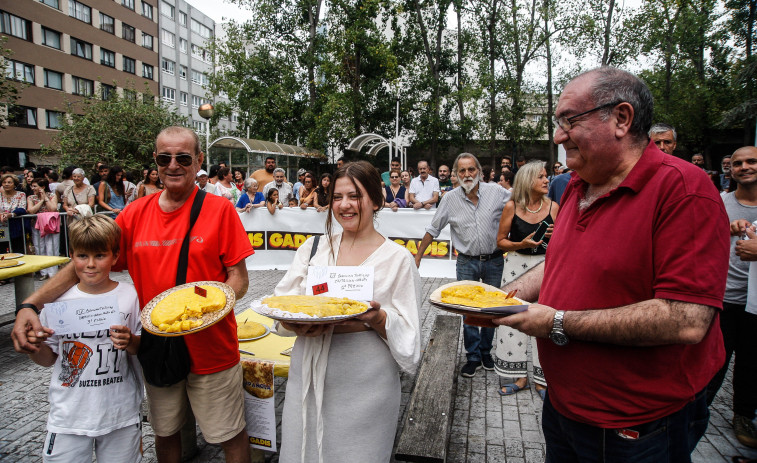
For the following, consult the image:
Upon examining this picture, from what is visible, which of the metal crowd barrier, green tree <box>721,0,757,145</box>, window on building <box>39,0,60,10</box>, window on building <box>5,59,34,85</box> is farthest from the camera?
window on building <box>39,0,60,10</box>

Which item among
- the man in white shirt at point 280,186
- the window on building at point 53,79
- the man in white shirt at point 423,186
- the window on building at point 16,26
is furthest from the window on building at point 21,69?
the man in white shirt at point 423,186

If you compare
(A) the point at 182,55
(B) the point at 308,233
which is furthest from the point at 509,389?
(A) the point at 182,55

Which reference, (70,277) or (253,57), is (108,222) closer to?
(70,277)

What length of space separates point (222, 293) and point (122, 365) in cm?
81

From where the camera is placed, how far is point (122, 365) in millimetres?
2617

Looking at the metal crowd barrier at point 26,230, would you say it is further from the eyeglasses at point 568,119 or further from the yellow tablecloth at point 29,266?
the eyeglasses at point 568,119

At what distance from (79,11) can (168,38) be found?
17.2 m

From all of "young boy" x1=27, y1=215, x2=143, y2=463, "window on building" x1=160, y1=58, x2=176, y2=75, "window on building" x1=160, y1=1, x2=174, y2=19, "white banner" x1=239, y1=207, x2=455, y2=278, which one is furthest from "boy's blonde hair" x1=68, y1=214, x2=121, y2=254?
"window on building" x1=160, y1=1, x2=174, y2=19

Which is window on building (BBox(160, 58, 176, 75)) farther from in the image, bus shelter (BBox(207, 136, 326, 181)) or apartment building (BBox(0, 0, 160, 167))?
bus shelter (BBox(207, 136, 326, 181))

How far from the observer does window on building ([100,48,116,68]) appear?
45197 mm

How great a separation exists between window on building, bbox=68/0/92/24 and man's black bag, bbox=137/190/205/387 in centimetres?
5044

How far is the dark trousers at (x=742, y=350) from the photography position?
3555mm

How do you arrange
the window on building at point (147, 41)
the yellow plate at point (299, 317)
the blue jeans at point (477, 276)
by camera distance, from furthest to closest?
the window on building at point (147, 41) < the blue jeans at point (477, 276) < the yellow plate at point (299, 317)

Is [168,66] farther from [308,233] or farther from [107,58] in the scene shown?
[308,233]
